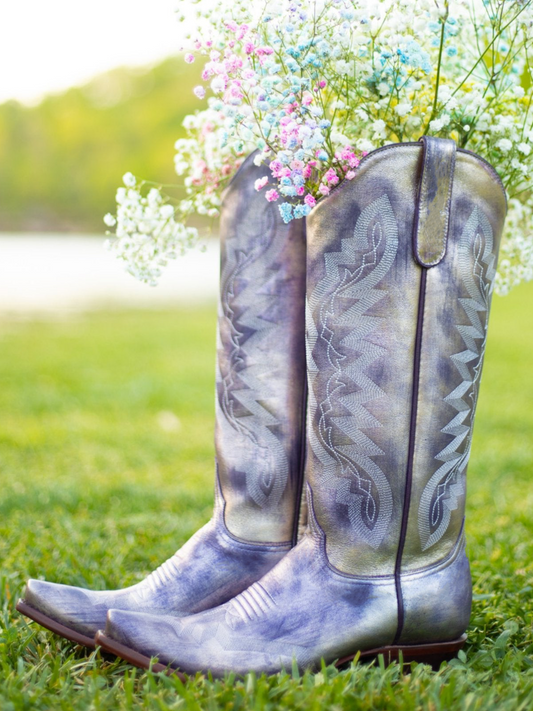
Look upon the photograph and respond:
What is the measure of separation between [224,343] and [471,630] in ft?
2.39

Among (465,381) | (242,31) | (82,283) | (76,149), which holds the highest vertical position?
(76,149)

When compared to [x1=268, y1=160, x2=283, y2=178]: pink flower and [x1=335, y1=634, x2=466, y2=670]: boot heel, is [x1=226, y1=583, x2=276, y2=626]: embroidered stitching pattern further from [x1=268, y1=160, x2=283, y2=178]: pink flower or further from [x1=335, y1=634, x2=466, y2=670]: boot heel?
[x1=268, y1=160, x2=283, y2=178]: pink flower

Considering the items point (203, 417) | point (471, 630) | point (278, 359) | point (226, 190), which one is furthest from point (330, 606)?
point (203, 417)

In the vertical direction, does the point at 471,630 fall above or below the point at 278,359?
below

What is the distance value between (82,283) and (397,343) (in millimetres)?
14255

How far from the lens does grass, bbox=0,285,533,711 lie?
107 cm

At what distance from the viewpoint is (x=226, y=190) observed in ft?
4.77

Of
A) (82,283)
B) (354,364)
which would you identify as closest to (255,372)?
(354,364)

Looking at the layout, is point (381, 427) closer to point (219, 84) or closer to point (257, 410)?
point (257, 410)

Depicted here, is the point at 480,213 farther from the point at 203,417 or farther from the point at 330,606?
the point at 203,417

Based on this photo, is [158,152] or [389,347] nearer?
[389,347]

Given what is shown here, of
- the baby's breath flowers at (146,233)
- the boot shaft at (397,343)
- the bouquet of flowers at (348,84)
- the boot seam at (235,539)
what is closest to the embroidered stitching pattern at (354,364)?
the boot shaft at (397,343)

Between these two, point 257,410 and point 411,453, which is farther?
point 257,410

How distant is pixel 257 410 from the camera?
56.0 inches
